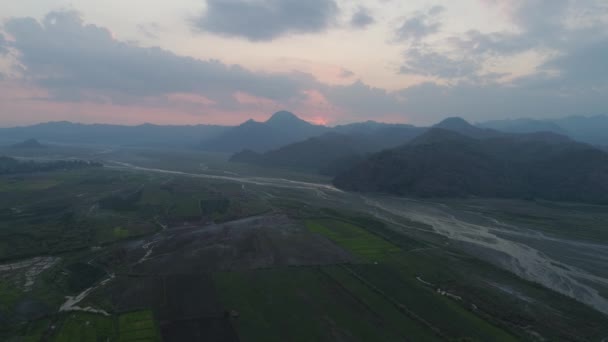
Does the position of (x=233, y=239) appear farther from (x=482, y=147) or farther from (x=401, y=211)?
(x=482, y=147)

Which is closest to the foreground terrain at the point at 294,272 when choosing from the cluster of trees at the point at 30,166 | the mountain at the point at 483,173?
the mountain at the point at 483,173

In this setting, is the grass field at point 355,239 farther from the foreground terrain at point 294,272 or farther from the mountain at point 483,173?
the mountain at point 483,173

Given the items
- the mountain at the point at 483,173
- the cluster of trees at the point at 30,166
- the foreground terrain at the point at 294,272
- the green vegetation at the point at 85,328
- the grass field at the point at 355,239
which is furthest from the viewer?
the cluster of trees at the point at 30,166

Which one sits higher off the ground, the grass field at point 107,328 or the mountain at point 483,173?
the mountain at point 483,173

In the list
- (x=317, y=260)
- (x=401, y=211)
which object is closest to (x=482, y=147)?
(x=401, y=211)

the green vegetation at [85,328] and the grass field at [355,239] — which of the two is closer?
the green vegetation at [85,328]

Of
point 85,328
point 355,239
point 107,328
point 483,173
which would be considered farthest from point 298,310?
point 483,173

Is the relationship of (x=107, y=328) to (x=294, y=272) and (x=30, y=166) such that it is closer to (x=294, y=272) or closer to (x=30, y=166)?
(x=294, y=272)
